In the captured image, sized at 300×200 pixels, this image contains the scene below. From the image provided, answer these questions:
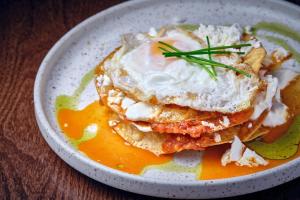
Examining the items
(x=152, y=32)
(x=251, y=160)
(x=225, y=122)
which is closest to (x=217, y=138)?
(x=225, y=122)

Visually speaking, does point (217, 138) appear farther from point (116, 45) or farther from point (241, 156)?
point (116, 45)

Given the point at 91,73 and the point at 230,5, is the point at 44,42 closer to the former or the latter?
the point at 91,73

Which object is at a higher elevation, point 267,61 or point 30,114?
point 267,61

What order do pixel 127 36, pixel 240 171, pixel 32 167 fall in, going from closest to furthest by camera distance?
pixel 240 171 → pixel 32 167 → pixel 127 36

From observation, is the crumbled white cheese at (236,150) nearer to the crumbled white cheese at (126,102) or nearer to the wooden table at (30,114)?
the wooden table at (30,114)

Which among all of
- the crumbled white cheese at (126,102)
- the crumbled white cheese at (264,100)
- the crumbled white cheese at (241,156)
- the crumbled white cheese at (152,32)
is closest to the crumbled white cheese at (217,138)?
the crumbled white cheese at (241,156)

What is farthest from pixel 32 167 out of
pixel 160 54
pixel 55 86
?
pixel 160 54
